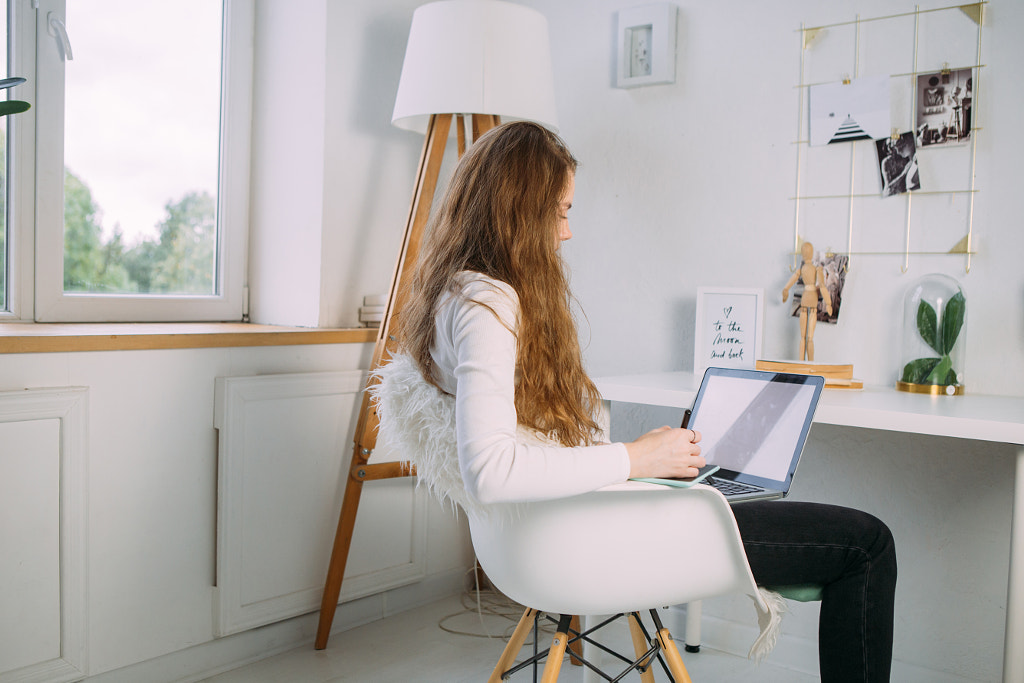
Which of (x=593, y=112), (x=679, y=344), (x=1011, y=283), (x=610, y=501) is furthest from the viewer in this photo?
Answer: (x=593, y=112)

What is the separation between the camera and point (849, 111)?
1931 mm

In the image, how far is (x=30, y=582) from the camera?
1.58m

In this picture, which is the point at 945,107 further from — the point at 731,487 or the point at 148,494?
the point at 148,494

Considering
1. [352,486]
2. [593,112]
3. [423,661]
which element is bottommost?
[423,661]

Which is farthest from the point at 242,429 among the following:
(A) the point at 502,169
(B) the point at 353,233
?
(A) the point at 502,169

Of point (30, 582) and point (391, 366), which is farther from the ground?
point (391, 366)

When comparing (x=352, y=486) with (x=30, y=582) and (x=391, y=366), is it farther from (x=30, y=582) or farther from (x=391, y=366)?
(x=391, y=366)

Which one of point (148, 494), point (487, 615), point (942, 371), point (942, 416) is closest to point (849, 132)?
point (942, 371)

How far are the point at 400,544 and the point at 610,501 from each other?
1.28 m

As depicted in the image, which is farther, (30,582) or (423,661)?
(423,661)

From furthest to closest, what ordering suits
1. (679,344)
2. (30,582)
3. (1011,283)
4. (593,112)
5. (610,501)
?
(593,112), (679,344), (1011,283), (30,582), (610,501)

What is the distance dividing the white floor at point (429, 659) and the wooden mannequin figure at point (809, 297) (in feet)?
2.49

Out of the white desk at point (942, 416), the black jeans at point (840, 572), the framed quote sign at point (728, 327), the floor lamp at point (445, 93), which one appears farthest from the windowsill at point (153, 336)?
the black jeans at point (840, 572)

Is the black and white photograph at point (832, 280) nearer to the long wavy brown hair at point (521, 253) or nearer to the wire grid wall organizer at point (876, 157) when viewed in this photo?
the wire grid wall organizer at point (876, 157)
